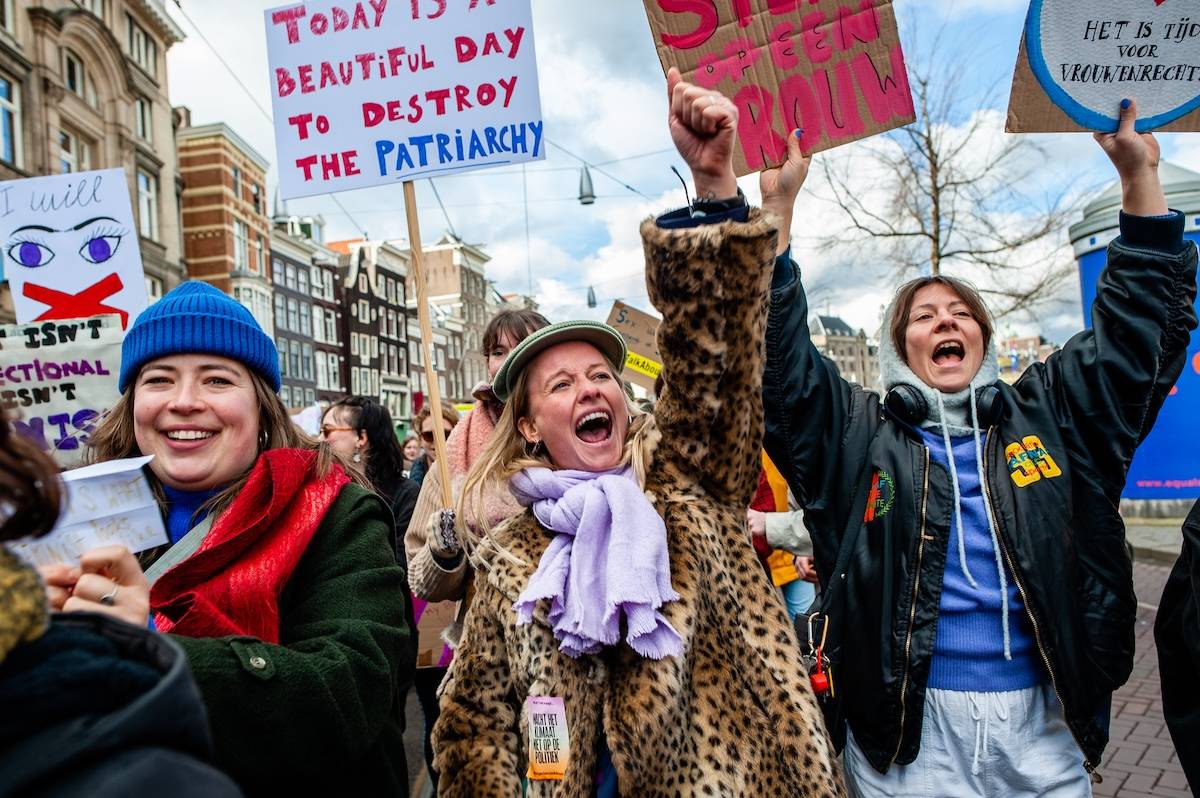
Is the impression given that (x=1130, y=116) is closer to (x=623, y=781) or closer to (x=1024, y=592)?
(x=1024, y=592)

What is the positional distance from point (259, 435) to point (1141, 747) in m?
4.79

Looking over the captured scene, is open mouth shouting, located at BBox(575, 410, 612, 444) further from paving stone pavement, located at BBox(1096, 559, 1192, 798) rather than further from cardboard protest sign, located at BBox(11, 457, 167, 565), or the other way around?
paving stone pavement, located at BBox(1096, 559, 1192, 798)

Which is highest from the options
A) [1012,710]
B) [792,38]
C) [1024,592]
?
[792,38]

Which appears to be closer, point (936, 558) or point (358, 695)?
point (358, 695)

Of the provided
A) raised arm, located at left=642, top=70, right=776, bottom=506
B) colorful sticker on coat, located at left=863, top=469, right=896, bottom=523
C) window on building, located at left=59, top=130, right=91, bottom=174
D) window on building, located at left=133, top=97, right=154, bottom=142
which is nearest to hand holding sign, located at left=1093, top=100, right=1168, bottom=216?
colorful sticker on coat, located at left=863, top=469, right=896, bottom=523

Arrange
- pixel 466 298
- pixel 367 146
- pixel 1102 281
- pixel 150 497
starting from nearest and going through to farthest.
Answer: pixel 150 497 < pixel 1102 281 < pixel 367 146 < pixel 466 298

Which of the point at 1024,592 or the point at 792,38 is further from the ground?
the point at 792,38

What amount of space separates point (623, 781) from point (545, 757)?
0.62 ft

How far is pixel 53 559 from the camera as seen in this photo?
152 centimetres

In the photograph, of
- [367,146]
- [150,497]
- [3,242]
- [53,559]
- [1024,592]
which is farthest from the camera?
[3,242]

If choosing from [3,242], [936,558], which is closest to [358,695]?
[936,558]

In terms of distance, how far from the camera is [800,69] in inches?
98.2

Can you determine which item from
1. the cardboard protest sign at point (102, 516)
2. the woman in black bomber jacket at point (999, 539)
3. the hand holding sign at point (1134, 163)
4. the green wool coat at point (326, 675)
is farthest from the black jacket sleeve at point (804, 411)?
the cardboard protest sign at point (102, 516)

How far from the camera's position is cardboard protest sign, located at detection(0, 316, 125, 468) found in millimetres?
3488
